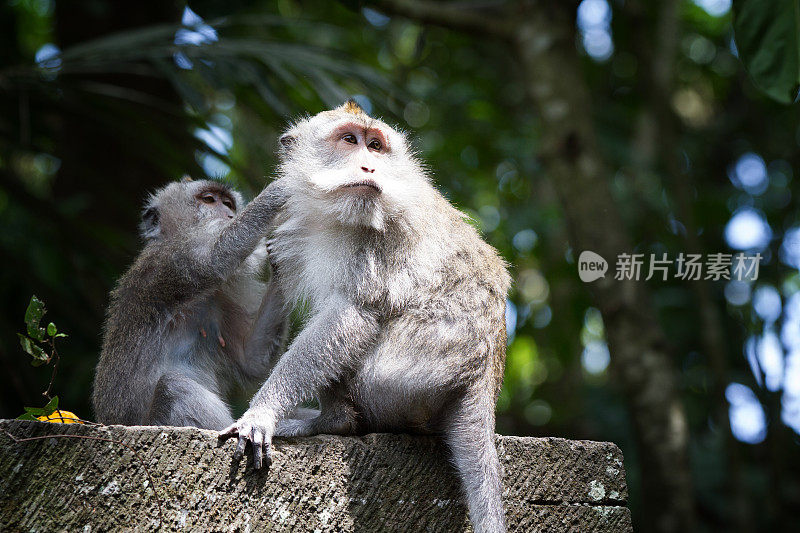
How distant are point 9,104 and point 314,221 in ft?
8.82

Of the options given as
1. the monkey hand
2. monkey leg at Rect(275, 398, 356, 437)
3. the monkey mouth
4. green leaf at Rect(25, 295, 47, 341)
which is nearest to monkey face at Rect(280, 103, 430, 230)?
the monkey mouth

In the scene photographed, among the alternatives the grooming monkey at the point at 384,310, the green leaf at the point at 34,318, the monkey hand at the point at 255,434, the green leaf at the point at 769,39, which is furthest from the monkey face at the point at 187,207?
the green leaf at the point at 769,39

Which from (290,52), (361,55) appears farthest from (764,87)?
(361,55)

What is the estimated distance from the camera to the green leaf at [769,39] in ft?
13.1

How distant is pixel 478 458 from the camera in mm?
A: 2799

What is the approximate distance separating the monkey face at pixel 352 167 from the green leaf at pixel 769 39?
1806 millimetres

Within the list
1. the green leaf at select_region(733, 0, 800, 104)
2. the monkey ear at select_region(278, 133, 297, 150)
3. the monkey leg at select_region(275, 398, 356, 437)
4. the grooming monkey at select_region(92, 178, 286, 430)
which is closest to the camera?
the monkey leg at select_region(275, 398, 356, 437)

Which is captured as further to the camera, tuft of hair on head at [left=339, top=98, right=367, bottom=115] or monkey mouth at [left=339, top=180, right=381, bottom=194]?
tuft of hair on head at [left=339, top=98, right=367, bottom=115]

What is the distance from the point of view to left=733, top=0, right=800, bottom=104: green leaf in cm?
400

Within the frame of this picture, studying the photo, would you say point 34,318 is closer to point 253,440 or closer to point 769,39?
point 253,440

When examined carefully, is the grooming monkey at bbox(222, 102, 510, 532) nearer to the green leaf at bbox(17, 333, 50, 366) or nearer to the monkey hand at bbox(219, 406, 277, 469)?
the monkey hand at bbox(219, 406, 277, 469)

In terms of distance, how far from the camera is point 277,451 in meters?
2.65

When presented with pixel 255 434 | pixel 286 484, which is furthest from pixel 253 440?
pixel 286 484

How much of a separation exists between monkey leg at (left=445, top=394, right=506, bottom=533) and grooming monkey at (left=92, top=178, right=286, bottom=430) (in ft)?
3.05
